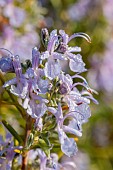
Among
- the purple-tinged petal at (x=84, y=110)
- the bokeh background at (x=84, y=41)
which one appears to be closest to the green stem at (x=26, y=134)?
the purple-tinged petal at (x=84, y=110)

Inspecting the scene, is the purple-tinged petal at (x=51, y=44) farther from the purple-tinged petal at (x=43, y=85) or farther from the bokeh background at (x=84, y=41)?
the bokeh background at (x=84, y=41)

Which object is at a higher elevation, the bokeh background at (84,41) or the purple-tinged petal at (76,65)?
the bokeh background at (84,41)

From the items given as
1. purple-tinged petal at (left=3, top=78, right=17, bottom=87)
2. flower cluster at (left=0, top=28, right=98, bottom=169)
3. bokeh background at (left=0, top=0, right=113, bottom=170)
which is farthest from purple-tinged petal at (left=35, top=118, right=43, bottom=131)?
bokeh background at (left=0, top=0, right=113, bottom=170)

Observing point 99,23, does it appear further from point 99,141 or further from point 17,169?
point 17,169

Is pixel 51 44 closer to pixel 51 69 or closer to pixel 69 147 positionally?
pixel 51 69

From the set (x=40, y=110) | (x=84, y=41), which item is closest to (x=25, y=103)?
(x=40, y=110)

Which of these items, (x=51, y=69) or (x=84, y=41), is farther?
(x=84, y=41)

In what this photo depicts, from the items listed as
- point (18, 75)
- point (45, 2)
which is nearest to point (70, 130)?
point (18, 75)
